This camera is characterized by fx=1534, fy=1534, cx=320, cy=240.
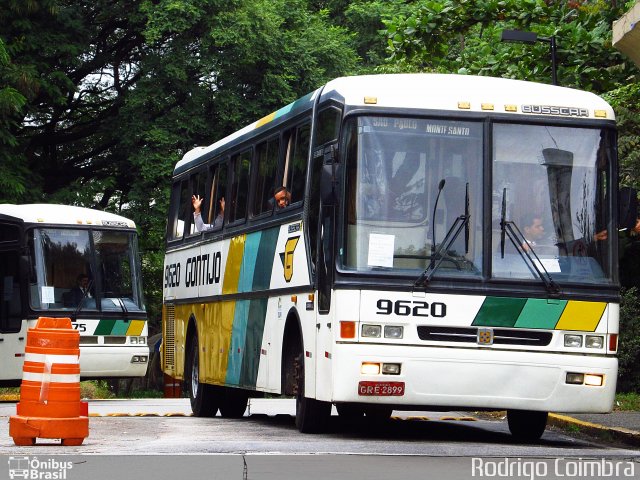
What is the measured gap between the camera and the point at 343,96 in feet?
46.8

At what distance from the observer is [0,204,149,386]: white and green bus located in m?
27.3

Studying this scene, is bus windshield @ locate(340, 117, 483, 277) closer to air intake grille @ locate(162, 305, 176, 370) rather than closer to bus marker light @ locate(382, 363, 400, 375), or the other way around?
bus marker light @ locate(382, 363, 400, 375)

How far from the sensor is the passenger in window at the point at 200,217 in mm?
19984

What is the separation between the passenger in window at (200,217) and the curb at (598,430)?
16.3 ft

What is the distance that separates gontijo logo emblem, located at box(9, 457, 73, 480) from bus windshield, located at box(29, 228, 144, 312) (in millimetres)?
15754

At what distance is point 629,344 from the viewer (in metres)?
26.5

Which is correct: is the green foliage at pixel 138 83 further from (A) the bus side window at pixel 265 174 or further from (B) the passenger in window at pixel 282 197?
(B) the passenger in window at pixel 282 197

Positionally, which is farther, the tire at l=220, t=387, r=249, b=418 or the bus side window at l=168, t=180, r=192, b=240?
the bus side window at l=168, t=180, r=192, b=240

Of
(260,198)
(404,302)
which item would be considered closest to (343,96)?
(404,302)

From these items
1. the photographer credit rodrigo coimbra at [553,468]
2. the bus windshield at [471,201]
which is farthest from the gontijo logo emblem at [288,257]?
the photographer credit rodrigo coimbra at [553,468]

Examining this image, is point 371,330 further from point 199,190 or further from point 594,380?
point 199,190

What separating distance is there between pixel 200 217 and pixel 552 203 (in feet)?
26.5

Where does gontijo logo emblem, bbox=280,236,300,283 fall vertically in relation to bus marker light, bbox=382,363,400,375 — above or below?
above

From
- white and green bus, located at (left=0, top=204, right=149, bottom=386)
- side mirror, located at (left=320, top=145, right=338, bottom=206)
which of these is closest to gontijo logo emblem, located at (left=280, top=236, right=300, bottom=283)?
side mirror, located at (left=320, top=145, right=338, bottom=206)
